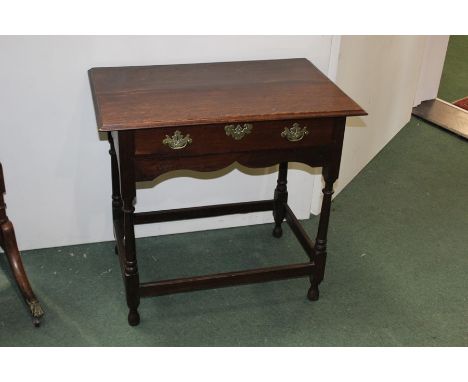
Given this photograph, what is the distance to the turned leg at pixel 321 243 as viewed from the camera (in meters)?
2.32

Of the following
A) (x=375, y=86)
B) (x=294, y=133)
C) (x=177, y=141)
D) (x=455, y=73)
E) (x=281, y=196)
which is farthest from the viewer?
(x=455, y=73)

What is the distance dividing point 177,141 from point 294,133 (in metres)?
0.40

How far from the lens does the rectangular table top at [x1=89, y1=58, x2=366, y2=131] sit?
2.04 m

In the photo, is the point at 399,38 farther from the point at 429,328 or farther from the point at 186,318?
the point at 186,318

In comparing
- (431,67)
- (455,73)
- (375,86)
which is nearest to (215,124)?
(375,86)

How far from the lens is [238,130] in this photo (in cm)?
210

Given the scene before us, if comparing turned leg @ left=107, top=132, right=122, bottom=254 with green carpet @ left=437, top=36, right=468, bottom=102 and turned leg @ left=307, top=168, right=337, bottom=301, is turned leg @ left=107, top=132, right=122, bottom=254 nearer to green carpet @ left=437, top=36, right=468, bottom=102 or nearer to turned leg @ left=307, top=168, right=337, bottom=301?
turned leg @ left=307, top=168, right=337, bottom=301

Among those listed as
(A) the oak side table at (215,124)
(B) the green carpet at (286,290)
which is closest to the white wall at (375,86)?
(B) the green carpet at (286,290)

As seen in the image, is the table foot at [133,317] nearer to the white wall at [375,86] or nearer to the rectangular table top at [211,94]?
the rectangular table top at [211,94]

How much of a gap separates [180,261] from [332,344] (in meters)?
0.78

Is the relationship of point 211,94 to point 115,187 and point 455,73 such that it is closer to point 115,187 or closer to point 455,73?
point 115,187
